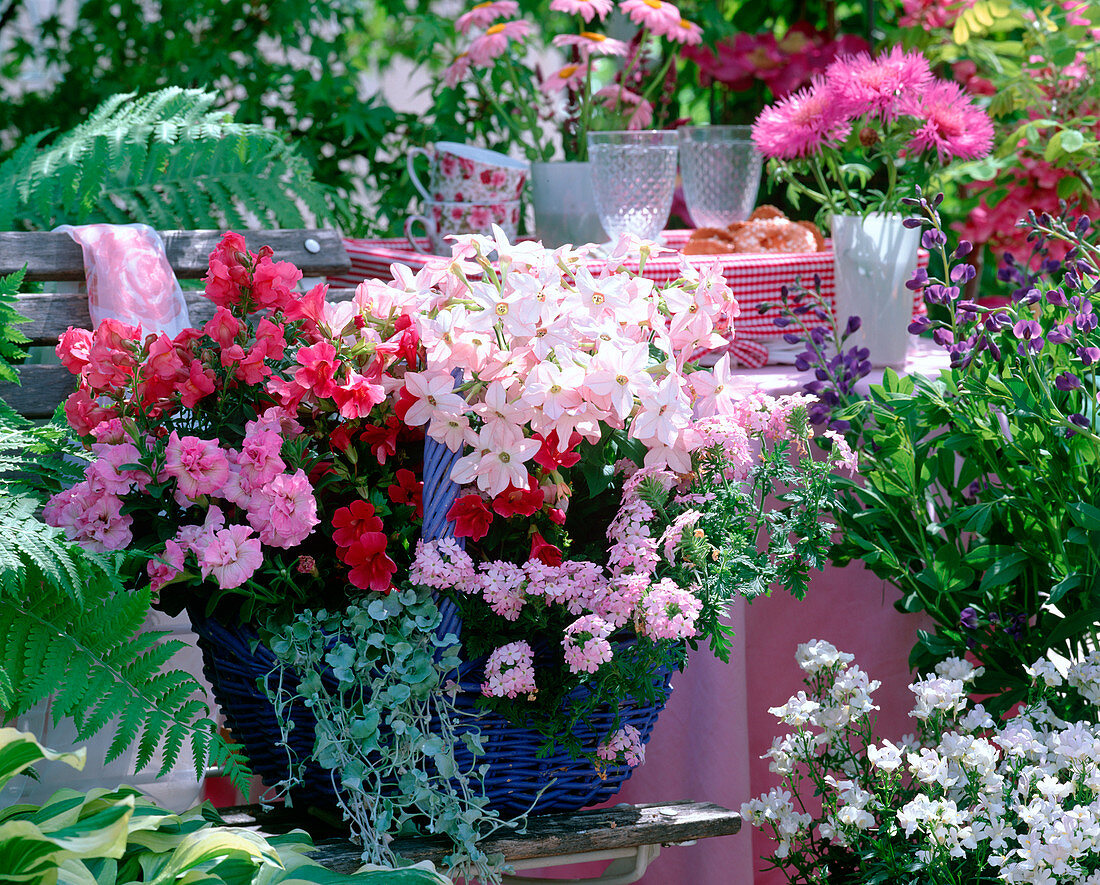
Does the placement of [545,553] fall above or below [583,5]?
below

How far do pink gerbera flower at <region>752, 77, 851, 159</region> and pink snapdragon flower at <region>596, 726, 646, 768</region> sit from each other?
32.8 inches

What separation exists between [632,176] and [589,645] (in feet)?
2.96

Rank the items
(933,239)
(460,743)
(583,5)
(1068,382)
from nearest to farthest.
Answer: (460,743) < (1068,382) < (933,239) < (583,5)

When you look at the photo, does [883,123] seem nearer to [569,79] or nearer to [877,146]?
[877,146]

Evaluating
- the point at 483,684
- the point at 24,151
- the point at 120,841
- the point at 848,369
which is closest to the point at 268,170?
the point at 24,151

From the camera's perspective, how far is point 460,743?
90cm

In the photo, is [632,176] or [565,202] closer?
[632,176]

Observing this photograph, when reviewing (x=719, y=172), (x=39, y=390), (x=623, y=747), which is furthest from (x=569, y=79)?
(x=623, y=747)

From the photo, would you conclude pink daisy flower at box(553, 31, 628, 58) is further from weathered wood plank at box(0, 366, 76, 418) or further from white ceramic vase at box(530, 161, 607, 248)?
weathered wood plank at box(0, 366, 76, 418)

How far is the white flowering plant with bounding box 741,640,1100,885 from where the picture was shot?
91 cm

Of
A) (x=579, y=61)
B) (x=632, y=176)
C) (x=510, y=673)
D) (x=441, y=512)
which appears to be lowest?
(x=510, y=673)

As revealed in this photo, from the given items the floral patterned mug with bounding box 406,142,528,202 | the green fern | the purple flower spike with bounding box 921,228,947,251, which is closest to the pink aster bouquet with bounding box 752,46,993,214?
the purple flower spike with bounding box 921,228,947,251

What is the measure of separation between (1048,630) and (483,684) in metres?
0.73

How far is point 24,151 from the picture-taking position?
1.59 m
